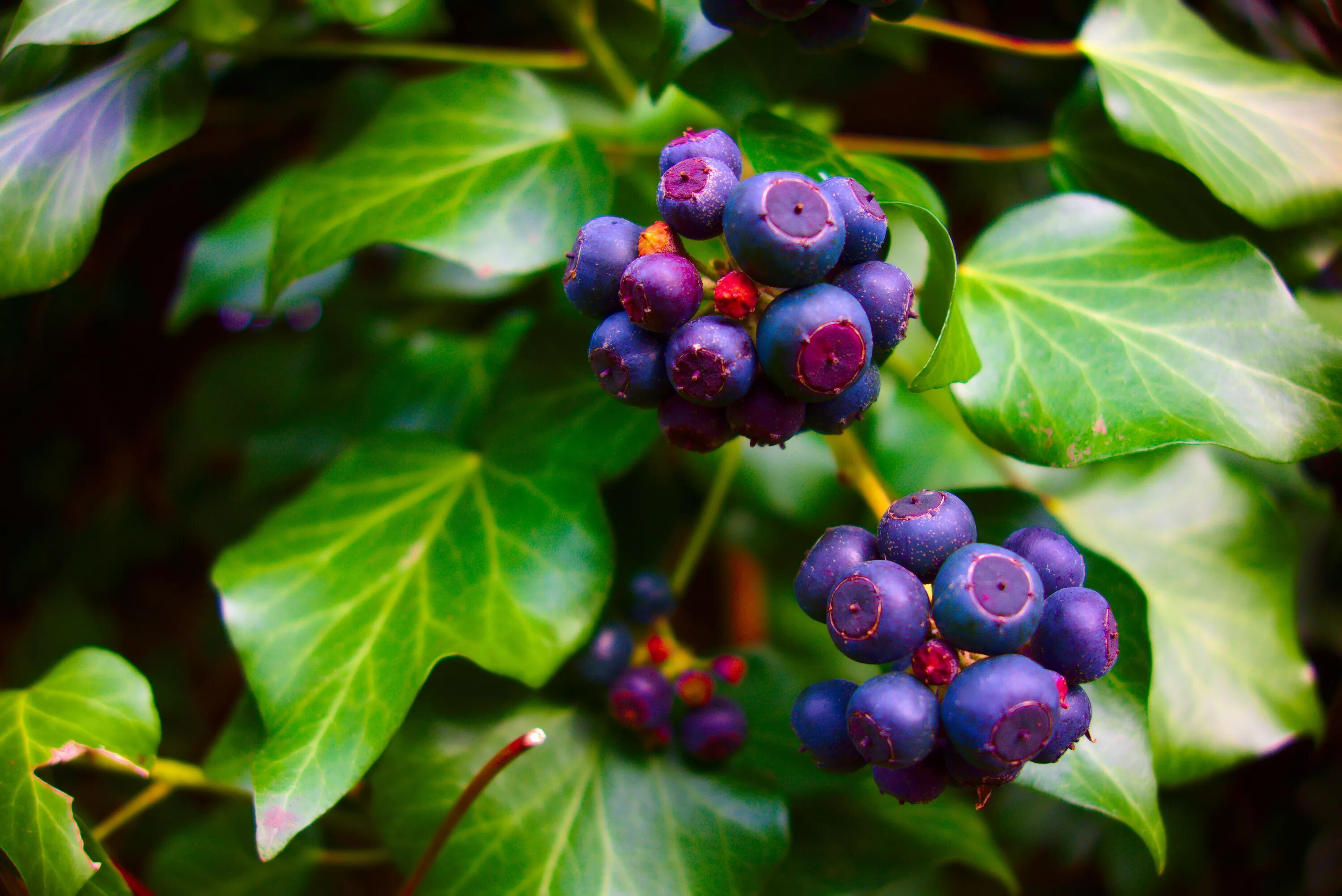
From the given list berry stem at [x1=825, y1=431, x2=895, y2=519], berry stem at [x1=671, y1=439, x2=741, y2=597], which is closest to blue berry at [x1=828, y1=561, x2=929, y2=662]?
berry stem at [x1=825, y1=431, x2=895, y2=519]

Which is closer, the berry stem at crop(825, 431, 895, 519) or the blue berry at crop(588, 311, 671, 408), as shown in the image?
the blue berry at crop(588, 311, 671, 408)

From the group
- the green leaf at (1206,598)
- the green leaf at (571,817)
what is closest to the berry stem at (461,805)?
the green leaf at (571,817)

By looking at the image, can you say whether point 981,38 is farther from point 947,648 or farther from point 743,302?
point 947,648

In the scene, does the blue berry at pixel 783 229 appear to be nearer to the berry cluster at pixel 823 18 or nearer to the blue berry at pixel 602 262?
the blue berry at pixel 602 262

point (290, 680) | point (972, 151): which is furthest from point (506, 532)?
point (972, 151)

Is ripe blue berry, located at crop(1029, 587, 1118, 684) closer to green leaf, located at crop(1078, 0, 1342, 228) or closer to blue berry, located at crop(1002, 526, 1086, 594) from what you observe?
blue berry, located at crop(1002, 526, 1086, 594)

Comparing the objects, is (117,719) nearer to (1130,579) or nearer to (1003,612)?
(1003,612)

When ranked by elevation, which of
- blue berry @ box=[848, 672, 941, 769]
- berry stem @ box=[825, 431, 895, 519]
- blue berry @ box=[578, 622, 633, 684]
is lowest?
blue berry @ box=[578, 622, 633, 684]
